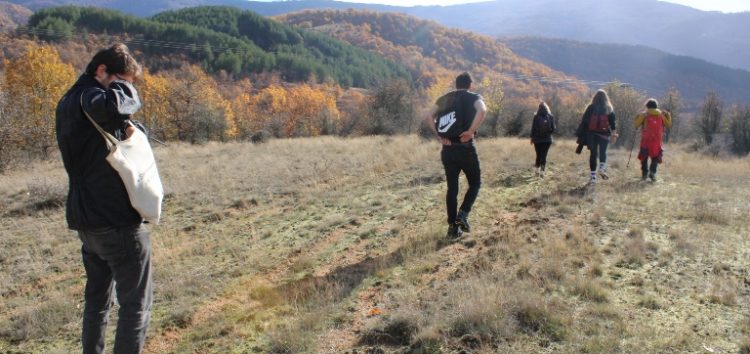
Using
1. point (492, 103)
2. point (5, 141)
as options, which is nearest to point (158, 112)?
point (5, 141)

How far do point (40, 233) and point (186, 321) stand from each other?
4.36 metres

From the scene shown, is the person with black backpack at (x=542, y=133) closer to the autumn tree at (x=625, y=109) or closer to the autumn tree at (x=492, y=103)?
the autumn tree at (x=492, y=103)

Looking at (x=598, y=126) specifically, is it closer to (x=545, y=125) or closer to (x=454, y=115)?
(x=545, y=125)

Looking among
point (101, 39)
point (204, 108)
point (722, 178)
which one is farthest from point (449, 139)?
point (101, 39)

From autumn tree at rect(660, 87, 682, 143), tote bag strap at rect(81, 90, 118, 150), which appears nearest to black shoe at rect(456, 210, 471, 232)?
tote bag strap at rect(81, 90, 118, 150)

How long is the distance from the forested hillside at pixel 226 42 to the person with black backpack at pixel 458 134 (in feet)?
260

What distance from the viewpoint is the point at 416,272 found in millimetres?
4680

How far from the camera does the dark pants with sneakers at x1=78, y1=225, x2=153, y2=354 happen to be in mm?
2650

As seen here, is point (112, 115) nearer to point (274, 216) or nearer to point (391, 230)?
point (391, 230)

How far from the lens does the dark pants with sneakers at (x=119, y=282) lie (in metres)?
2.65

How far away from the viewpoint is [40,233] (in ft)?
22.3

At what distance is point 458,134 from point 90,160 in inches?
150

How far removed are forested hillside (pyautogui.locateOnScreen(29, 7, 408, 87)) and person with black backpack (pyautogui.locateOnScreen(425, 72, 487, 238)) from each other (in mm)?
79303

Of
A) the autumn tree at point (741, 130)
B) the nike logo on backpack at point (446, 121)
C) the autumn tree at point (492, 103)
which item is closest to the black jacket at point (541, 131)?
the nike logo on backpack at point (446, 121)
